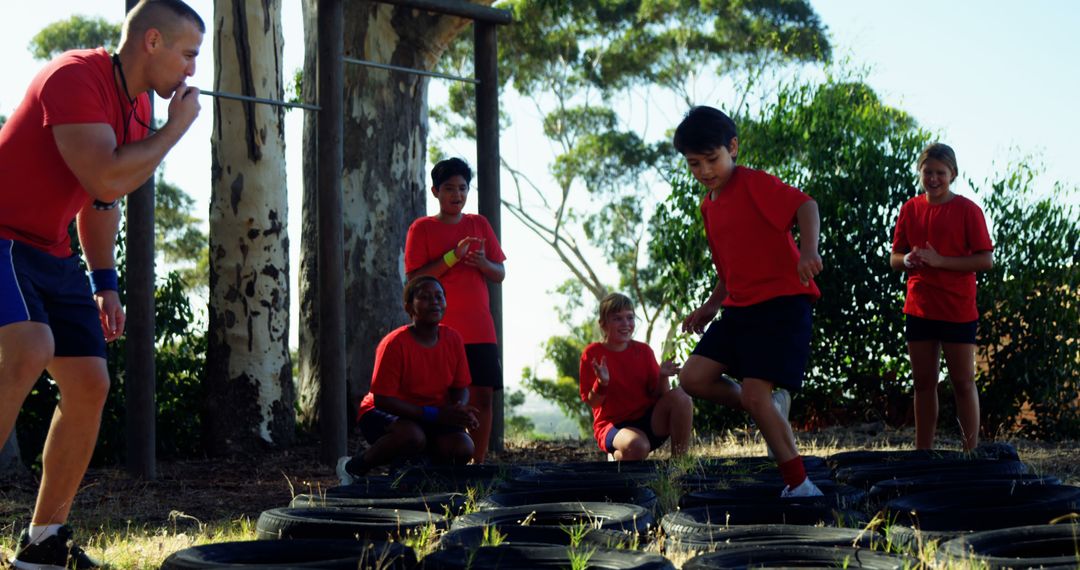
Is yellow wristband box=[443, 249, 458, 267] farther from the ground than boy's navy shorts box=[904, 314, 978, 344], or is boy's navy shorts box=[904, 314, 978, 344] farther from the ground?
yellow wristband box=[443, 249, 458, 267]

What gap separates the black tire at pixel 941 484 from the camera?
486 cm

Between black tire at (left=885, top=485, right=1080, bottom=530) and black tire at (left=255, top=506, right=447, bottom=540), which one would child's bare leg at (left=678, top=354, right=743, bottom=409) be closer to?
black tire at (left=885, top=485, right=1080, bottom=530)

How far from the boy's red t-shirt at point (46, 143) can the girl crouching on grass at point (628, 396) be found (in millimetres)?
3947

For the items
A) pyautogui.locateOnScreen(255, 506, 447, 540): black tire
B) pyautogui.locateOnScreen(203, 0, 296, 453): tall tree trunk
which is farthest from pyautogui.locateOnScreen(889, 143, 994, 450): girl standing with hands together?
pyautogui.locateOnScreen(203, 0, 296, 453): tall tree trunk

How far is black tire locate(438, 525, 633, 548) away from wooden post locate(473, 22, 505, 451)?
511 cm

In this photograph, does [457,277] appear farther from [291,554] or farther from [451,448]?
[291,554]

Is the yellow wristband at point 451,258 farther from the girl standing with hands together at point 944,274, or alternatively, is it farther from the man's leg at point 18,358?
the man's leg at point 18,358

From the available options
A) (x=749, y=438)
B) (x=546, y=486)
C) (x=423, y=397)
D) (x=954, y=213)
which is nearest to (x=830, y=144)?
(x=749, y=438)

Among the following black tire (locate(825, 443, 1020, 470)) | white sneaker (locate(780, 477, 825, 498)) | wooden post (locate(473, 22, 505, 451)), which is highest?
wooden post (locate(473, 22, 505, 451))

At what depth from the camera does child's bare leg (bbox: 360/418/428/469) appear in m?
6.68

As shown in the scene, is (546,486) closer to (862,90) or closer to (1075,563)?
(1075,563)

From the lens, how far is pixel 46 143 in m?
3.91

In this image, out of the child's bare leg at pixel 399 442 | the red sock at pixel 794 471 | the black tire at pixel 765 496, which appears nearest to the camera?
the black tire at pixel 765 496

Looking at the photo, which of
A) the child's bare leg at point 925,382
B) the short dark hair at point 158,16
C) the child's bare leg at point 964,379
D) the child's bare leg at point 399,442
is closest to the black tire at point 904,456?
the child's bare leg at point 964,379
